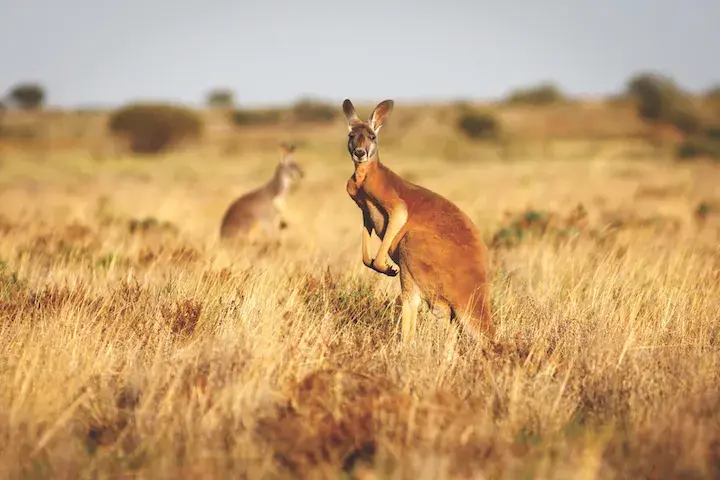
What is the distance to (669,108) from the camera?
49969 mm

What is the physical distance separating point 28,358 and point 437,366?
2412 millimetres

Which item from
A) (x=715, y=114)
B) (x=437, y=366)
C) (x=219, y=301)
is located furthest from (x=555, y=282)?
(x=715, y=114)

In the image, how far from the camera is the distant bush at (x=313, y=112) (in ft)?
261

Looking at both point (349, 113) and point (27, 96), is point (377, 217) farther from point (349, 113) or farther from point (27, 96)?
point (27, 96)

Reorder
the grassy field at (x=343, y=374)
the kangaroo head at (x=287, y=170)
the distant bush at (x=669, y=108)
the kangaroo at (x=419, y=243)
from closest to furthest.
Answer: the grassy field at (x=343, y=374) → the kangaroo at (x=419, y=243) → the kangaroo head at (x=287, y=170) → the distant bush at (x=669, y=108)

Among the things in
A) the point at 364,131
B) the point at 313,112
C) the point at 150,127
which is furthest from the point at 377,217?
the point at 313,112

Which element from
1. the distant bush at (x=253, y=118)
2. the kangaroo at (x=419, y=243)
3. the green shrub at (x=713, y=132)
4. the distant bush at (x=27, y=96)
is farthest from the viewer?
the distant bush at (x=27, y=96)

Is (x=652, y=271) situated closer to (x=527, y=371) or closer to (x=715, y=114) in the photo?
(x=527, y=371)

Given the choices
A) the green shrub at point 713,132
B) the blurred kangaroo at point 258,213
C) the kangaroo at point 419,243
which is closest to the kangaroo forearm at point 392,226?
the kangaroo at point 419,243

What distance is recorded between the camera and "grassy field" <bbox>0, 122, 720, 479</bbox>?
304 cm

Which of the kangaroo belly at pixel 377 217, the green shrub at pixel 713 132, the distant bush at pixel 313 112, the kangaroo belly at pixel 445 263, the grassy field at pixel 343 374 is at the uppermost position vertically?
the distant bush at pixel 313 112

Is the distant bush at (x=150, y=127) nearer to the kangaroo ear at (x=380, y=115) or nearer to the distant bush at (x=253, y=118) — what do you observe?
the distant bush at (x=253, y=118)

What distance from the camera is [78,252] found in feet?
24.7

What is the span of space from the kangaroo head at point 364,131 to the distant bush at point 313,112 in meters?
73.7
